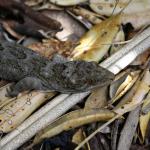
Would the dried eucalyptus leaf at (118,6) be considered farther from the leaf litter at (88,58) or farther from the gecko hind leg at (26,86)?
the gecko hind leg at (26,86)

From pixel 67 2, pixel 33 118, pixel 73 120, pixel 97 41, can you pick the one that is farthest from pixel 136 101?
pixel 67 2

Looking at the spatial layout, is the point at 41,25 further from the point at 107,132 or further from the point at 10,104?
the point at 107,132

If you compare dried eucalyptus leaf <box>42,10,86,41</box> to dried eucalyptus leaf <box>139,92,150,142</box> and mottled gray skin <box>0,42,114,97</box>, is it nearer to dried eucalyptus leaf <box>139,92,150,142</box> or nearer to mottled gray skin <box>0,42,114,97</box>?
mottled gray skin <box>0,42,114,97</box>

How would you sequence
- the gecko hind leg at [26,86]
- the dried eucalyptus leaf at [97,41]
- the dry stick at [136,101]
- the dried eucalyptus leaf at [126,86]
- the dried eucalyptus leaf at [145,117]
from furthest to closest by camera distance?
1. the dried eucalyptus leaf at [97,41]
2. the gecko hind leg at [26,86]
3. the dried eucalyptus leaf at [126,86]
4. the dried eucalyptus leaf at [145,117]
5. the dry stick at [136,101]

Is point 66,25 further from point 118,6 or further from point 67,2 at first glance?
point 118,6

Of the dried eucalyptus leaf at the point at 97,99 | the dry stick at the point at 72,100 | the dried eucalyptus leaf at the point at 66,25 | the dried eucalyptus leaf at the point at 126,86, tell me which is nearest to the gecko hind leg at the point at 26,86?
the dry stick at the point at 72,100

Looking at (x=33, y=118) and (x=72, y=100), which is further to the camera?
(x=72, y=100)

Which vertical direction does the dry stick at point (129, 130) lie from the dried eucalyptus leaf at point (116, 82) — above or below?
below
